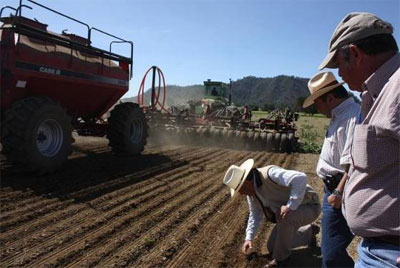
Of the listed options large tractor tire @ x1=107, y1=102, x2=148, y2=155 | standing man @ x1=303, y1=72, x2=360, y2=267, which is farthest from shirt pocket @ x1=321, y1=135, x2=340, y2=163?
large tractor tire @ x1=107, y1=102, x2=148, y2=155

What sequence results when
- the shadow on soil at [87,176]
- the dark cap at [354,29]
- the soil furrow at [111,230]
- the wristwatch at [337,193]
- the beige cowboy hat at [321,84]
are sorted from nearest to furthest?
the dark cap at [354,29]
the wristwatch at [337,193]
the beige cowboy hat at [321,84]
the soil furrow at [111,230]
the shadow on soil at [87,176]

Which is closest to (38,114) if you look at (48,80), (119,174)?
(48,80)

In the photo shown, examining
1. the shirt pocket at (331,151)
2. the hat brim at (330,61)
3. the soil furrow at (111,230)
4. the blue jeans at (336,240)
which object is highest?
the hat brim at (330,61)

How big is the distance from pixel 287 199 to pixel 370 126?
246 cm

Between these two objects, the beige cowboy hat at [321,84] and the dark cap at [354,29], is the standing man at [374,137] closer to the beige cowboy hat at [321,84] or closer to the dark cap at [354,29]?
the dark cap at [354,29]

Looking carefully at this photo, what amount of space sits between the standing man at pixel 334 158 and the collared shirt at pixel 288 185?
399 millimetres

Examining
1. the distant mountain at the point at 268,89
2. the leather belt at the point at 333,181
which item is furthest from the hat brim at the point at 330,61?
the distant mountain at the point at 268,89

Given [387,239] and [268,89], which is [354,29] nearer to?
[387,239]

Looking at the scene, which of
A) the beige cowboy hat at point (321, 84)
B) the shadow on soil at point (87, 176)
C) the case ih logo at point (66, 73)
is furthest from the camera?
the case ih logo at point (66, 73)

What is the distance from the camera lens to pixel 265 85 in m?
160

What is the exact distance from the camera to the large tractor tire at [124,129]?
9.45 metres

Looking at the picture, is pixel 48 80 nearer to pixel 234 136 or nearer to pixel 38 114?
pixel 38 114

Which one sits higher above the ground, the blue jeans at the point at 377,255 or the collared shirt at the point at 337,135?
the collared shirt at the point at 337,135

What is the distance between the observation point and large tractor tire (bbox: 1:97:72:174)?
618cm
